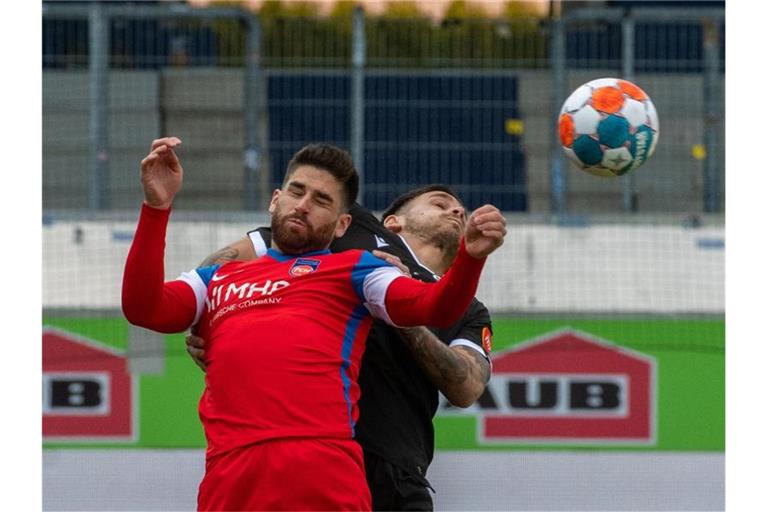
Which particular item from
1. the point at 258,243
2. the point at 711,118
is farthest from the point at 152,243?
the point at 711,118

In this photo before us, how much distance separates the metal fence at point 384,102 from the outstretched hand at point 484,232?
636 centimetres

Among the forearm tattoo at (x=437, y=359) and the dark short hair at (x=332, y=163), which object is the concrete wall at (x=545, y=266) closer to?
the forearm tattoo at (x=437, y=359)

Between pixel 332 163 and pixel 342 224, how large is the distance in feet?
0.71

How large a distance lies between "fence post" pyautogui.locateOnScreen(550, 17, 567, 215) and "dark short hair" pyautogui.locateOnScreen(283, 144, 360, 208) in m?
6.11

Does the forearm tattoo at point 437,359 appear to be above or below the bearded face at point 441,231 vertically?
below

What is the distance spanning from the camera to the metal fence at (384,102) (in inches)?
393

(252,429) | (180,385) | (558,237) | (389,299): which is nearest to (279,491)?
(252,429)

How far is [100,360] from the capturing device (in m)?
9.76

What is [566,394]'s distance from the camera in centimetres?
970

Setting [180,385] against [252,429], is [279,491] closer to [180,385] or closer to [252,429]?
[252,429]

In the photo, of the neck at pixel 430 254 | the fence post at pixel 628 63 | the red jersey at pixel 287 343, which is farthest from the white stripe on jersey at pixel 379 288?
the fence post at pixel 628 63

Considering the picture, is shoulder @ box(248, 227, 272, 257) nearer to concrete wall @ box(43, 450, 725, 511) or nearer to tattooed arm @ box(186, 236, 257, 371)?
tattooed arm @ box(186, 236, 257, 371)

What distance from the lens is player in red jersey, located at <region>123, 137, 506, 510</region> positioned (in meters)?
3.62

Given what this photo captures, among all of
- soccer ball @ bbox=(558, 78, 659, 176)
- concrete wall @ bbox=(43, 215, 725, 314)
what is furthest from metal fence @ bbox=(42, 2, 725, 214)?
soccer ball @ bbox=(558, 78, 659, 176)
